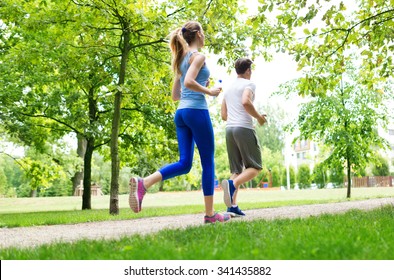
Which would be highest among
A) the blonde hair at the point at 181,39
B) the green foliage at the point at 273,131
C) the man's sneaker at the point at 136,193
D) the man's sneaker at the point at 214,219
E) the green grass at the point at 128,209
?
the green foliage at the point at 273,131

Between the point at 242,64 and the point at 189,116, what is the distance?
1.87 metres

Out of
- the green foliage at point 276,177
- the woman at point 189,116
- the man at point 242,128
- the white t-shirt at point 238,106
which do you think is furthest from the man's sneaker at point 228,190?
the green foliage at point 276,177

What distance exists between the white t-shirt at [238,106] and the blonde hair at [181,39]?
1.30 metres

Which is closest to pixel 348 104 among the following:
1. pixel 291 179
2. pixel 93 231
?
pixel 93 231

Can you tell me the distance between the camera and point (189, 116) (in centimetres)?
577

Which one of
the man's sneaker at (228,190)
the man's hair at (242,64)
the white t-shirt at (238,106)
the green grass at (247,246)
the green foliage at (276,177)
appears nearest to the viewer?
the green grass at (247,246)

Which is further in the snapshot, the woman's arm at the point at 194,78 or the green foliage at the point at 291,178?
the green foliage at the point at 291,178

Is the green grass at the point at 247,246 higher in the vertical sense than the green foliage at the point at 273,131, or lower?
lower

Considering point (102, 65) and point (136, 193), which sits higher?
point (102, 65)

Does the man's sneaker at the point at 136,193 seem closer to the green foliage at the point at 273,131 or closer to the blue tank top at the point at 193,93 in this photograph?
the blue tank top at the point at 193,93

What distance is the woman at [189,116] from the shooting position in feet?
18.6

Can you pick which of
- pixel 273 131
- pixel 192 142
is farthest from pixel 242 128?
pixel 273 131

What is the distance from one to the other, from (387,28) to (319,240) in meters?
6.23

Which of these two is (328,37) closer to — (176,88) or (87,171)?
(176,88)
